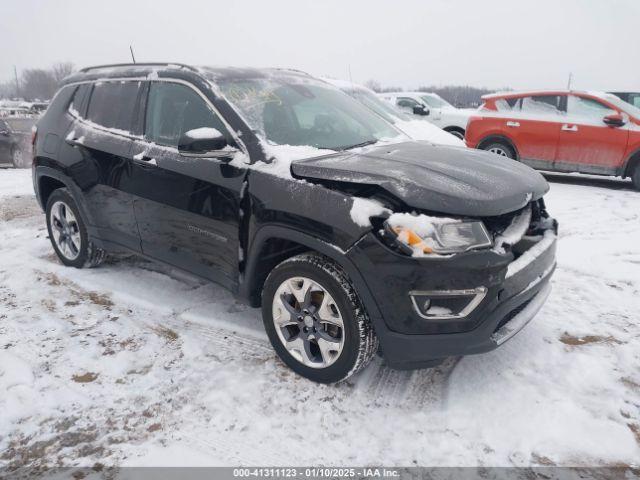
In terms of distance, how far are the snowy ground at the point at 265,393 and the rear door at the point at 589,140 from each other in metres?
4.54

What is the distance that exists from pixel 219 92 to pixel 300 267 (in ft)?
4.35

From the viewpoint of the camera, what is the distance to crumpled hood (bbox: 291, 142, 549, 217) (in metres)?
2.36

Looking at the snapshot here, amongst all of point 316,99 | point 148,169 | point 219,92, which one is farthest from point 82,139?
point 316,99

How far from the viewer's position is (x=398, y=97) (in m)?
13.2

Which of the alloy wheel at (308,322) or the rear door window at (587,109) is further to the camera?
the rear door window at (587,109)

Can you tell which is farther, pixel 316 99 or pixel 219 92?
pixel 316 99

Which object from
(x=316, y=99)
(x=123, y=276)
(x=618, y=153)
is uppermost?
(x=316, y=99)

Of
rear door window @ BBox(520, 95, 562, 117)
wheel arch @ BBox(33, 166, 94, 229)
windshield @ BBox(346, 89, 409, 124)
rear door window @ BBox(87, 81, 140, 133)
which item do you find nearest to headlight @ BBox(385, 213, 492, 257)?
rear door window @ BBox(87, 81, 140, 133)

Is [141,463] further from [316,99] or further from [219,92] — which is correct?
[316,99]

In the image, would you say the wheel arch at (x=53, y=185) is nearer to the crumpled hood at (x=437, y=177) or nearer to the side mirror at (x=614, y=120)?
the crumpled hood at (x=437, y=177)

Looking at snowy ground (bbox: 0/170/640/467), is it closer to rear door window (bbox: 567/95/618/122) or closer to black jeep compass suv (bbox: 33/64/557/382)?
black jeep compass suv (bbox: 33/64/557/382)

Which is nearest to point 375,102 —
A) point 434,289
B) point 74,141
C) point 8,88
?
point 74,141

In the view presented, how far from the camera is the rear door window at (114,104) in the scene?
3.70m

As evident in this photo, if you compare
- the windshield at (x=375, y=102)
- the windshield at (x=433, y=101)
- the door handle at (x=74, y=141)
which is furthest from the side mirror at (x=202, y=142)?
the windshield at (x=433, y=101)
